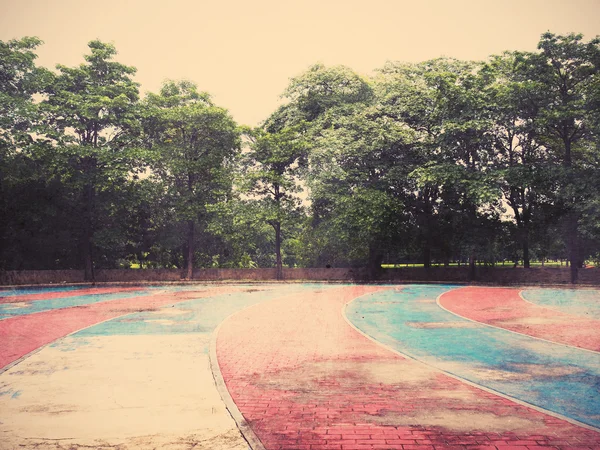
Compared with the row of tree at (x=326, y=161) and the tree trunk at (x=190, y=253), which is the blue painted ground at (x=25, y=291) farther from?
the tree trunk at (x=190, y=253)

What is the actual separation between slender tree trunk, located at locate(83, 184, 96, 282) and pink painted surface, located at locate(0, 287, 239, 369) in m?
15.8

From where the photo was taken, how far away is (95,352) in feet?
34.7

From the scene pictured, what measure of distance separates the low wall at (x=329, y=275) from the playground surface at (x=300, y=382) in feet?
69.5

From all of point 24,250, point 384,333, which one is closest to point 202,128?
point 24,250

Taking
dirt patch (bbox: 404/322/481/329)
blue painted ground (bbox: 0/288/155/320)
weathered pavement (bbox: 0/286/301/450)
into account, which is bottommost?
blue painted ground (bbox: 0/288/155/320)

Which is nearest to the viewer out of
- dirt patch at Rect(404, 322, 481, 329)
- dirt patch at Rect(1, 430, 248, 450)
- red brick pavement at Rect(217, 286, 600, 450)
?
dirt patch at Rect(1, 430, 248, 450)

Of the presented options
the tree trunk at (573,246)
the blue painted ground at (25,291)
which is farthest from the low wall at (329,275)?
the blue painted ground at (25,291)

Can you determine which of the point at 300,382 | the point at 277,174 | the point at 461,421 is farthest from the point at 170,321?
the point at 277,174

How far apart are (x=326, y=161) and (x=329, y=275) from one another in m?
9.82

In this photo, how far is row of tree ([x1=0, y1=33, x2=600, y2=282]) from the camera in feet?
108

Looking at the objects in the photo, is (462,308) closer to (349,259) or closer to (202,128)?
(349,259)

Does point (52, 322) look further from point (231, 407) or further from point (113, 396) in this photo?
point (231, 407)

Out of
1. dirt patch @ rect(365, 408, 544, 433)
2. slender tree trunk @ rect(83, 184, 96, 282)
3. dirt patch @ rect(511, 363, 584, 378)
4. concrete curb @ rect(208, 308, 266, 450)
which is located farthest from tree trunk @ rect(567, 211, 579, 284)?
slender tree trunk @ rect(83, 184, 96, 282)

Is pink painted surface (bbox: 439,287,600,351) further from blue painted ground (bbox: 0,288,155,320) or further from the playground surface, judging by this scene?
blue painted ground (bbox: 0,288,155,320)
